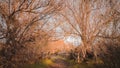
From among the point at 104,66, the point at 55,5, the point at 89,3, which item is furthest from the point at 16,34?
the point at 89,3

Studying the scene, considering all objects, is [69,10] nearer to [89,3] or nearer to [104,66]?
[89,3]

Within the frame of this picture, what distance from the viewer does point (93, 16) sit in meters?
20.2

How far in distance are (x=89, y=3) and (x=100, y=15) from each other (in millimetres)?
1792

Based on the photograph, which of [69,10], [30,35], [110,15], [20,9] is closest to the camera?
[20,9]

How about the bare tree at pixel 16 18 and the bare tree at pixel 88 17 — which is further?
the bare tree at pixel 88 17

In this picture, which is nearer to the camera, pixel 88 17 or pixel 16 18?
pixel 16 18

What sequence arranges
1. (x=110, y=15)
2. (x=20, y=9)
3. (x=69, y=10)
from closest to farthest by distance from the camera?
(x=20, y=9), (x=110, y=15), (x=69, y=10)

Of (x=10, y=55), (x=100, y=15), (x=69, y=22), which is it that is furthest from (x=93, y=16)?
(x=10, y=55)

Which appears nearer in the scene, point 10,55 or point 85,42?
point 10,55

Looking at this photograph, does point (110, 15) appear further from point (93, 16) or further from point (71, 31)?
point (71, 31)

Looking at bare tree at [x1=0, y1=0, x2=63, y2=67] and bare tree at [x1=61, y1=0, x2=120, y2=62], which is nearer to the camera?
bare tree at [x1=0, y1=0, x2=63, y2=67]

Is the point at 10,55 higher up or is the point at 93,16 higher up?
the point at 93,16

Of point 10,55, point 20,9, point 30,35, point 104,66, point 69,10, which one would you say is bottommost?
point 104,66

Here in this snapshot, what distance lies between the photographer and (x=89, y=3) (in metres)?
20.7
